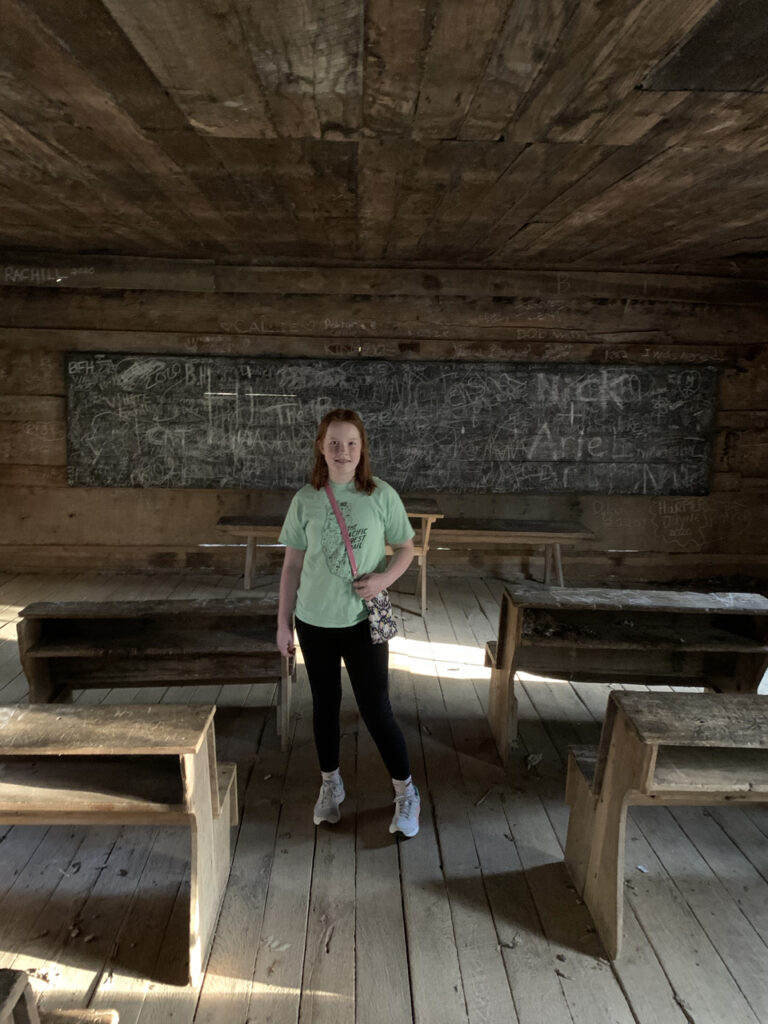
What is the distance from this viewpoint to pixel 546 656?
3039 millimetres

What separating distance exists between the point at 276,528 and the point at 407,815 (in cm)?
290

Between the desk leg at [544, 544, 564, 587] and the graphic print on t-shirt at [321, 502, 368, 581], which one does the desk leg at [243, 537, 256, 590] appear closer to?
the desk leg at [544, 544, 564, 587]

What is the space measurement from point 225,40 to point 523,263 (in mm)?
3562

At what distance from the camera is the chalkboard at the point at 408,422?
5.23 metres

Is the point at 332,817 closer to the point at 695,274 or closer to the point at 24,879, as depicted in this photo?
the point at 24,879

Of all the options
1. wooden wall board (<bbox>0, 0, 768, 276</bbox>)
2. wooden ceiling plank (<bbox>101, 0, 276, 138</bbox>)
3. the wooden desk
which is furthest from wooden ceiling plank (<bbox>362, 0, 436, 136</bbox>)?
the wooden desk

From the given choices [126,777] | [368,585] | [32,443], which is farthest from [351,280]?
[126,777]

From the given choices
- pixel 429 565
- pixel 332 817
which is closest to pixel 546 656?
pixel 332 817

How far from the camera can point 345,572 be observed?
209cm

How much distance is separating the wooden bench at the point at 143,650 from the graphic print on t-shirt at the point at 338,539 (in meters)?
0.85

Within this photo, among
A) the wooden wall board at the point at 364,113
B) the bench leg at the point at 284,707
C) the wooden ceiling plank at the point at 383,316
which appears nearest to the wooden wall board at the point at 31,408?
the wooden ceiling plank at the point at 383,316

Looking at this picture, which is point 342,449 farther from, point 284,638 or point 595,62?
point 595,62

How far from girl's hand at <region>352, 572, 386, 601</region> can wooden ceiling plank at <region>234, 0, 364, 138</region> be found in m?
1.41

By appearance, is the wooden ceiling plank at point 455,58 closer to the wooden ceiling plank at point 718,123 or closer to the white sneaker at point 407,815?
the wooden ceiling plank at point 718,123
